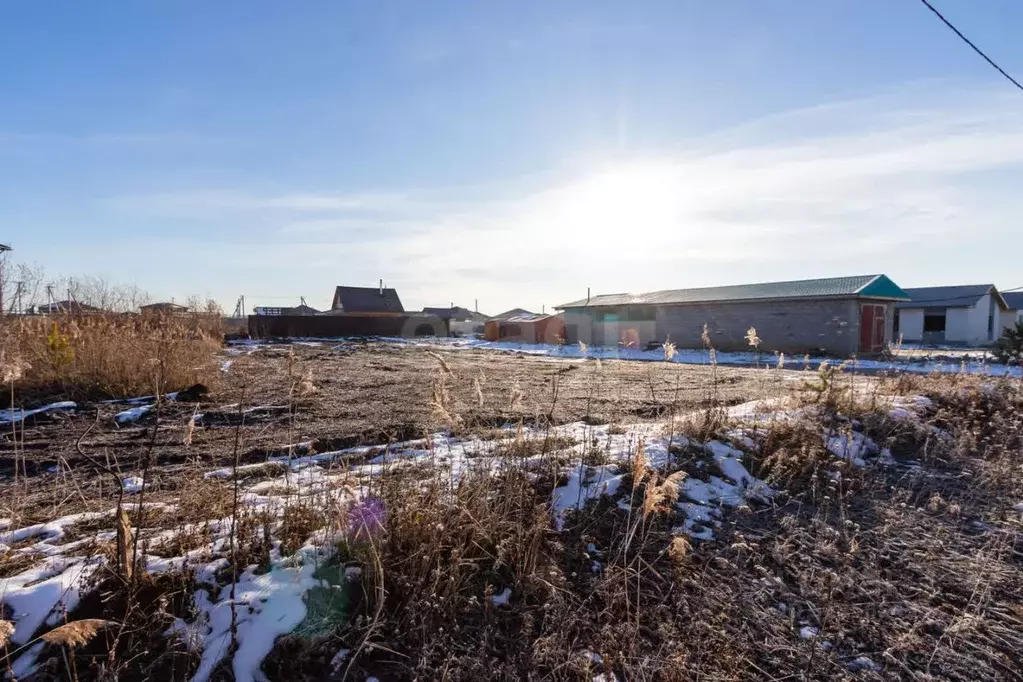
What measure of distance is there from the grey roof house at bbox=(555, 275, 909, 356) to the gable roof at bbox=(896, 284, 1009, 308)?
11847 millimetres

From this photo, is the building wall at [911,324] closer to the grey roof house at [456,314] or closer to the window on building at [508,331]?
the window on building at [508,331]

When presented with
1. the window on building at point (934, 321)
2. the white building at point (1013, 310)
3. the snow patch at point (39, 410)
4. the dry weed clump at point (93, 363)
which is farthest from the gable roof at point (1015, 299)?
the snow patch at point (39, 410)

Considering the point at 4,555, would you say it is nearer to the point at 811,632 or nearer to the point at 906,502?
the point at 811,632

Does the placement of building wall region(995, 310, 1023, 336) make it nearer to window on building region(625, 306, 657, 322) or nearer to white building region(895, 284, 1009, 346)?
white building region(895, 284, 1009, 346)

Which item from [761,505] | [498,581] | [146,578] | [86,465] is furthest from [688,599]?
[86,465]

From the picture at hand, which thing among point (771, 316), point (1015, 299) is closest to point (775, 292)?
point (771, 316)

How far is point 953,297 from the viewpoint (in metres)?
32.2

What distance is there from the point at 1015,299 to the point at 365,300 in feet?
167

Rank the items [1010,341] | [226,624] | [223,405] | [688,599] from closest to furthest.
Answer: [226,624], [688,599], [223,405], [1010,341]

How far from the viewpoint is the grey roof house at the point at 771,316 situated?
21.2 metres

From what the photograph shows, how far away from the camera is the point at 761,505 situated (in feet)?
13.7

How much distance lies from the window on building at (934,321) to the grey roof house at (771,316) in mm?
12214

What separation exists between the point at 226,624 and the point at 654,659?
1.85 m

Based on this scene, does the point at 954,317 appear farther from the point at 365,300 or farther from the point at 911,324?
the point at 365,300
